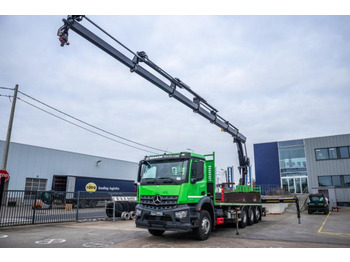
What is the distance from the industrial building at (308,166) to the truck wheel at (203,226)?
2395 cm

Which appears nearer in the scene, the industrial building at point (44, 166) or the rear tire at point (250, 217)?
the rear tire at point (250, 217)

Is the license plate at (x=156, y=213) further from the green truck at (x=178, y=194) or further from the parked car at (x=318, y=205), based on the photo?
the parked car at (x=318, y=205)

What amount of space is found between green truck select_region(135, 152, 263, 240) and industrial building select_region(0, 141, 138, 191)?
84.0ft

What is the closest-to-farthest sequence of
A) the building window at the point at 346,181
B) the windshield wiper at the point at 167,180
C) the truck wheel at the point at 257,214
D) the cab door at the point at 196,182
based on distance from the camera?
the windshield wiper at the point at 167,180
the cab door at the point at 196,182
the truck wheel at the point at 257,214
the building window at the point at 346,181

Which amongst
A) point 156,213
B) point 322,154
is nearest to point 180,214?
point 156,213

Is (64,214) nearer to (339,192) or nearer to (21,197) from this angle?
(21,197)

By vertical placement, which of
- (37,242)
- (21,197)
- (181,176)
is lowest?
(37,242)

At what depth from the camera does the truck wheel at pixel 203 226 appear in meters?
8.89

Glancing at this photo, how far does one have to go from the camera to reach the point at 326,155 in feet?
98.5

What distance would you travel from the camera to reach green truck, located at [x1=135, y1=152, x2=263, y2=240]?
8.59 m

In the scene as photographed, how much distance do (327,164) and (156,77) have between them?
2554 cm

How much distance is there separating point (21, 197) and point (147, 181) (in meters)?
8.29

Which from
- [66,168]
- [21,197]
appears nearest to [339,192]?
[21,197]

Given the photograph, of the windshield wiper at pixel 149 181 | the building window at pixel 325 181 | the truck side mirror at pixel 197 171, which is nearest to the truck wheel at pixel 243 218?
the truck side mirror at pixel 197 171
